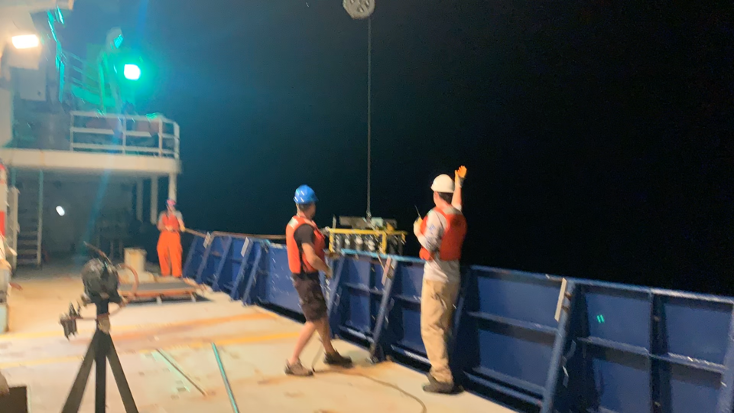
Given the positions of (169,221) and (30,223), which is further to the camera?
(30,223)

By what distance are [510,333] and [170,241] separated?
30.9 ft

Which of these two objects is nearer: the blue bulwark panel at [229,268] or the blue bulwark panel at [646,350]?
the blue bulwark panel at [646,350]

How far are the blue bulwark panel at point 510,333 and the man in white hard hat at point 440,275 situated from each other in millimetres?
311

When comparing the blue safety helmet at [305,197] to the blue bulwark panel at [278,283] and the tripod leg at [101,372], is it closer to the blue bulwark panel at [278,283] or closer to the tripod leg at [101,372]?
the tripod leg at [101,372]

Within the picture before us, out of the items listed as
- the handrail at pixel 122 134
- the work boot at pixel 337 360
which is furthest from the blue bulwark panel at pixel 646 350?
the handrail at pixel 122 134

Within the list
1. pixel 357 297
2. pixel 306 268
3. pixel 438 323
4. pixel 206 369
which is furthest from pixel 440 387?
pixel 206 369

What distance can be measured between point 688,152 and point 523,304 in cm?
3053

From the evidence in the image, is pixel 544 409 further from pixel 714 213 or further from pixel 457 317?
pixel 714 213

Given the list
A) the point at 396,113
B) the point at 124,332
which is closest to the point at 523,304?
the point at 124,332

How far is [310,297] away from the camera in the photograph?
486cm

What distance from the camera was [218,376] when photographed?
482 centimetres

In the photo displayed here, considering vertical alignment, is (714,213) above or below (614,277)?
above

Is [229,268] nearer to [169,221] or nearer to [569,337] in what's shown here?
[169,221]

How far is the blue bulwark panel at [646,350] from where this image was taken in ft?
10.7
